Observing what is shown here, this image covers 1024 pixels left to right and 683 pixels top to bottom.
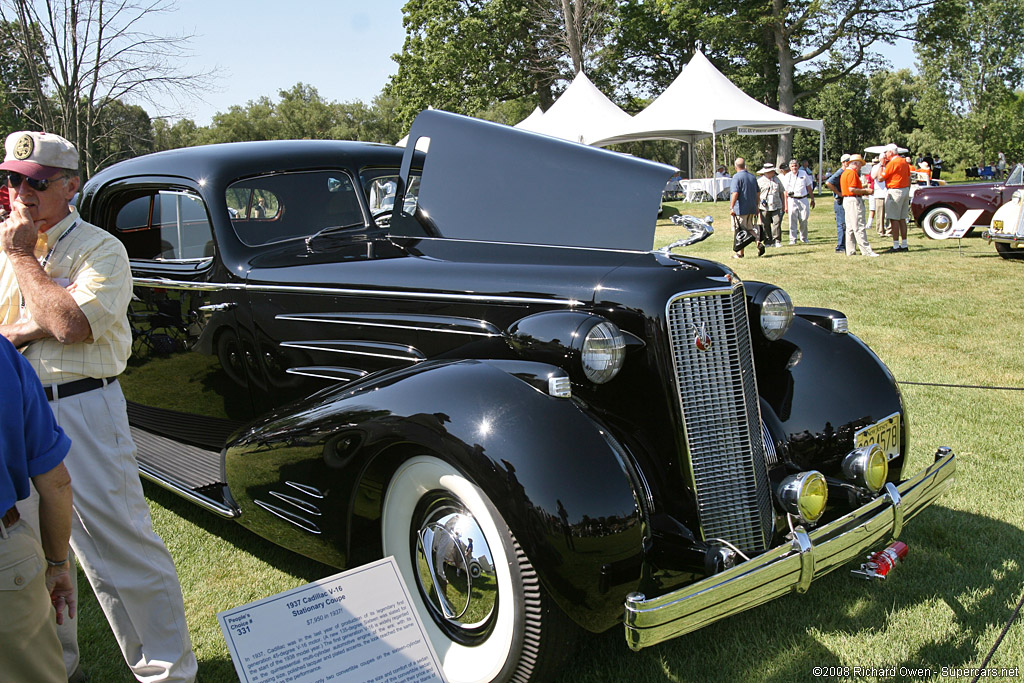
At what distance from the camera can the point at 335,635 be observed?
1890 millimetres

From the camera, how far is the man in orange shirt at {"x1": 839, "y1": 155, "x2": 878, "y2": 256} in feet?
40.4

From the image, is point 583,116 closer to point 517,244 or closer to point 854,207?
point 854,207

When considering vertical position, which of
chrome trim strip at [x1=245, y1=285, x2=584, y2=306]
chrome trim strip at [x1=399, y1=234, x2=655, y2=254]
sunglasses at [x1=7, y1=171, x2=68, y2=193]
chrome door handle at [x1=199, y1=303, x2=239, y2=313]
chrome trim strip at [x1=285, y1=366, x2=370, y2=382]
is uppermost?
sunglasses at [x1=7, y1=171, x2=68, y2=193]

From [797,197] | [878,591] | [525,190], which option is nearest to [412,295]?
[525,190]

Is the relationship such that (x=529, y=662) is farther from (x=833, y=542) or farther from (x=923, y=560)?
(x=923, y=560)

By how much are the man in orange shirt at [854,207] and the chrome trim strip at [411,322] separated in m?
11.3

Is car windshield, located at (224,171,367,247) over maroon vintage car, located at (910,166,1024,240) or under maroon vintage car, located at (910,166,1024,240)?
over

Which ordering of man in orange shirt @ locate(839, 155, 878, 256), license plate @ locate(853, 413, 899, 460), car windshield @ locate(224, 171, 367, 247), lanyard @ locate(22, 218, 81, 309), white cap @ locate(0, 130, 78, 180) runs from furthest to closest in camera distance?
man in orange shirt @ locate(839, 155, 878, 256) < car windshield @ locate(224, 171, 367, 247) < license plate @ locate(853, 413, 899, 460) < lanyard @ locate(22, 218, 81, 309) < white cap @ locate(0, 130, 78, 180)

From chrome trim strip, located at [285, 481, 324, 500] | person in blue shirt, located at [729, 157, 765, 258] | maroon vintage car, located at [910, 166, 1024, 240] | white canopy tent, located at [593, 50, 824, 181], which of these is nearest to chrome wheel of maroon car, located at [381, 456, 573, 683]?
chrome trim strip, located at [285, 481, 324, 500]

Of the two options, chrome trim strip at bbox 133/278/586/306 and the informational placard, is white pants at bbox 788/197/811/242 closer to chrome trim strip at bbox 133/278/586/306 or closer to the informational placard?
chrome trim strip at bbox 133/278/586/306

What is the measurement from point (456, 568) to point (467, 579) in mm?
55

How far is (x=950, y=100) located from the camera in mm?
40656

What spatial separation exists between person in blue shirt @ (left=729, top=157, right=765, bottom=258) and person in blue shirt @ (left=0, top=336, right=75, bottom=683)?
12.4 metres

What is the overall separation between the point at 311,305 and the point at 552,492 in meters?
1.76
